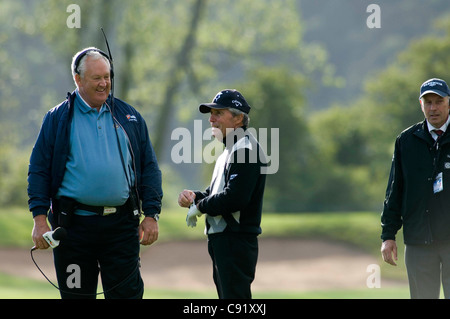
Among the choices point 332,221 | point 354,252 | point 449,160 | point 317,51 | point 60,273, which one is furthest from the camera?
point 317,51

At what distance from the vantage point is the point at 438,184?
4.91 metres

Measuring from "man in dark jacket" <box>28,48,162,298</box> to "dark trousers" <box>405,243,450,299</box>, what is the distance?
1.76m

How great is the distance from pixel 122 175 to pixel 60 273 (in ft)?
2.29

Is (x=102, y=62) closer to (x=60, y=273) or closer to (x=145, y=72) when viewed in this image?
(x=60, y=273)

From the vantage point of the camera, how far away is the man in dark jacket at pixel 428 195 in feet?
16.0

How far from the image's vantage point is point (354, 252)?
60.9 feet

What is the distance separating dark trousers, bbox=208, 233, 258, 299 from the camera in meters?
4.61

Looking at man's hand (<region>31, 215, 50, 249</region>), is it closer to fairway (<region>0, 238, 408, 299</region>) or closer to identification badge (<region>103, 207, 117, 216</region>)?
identification badge (<region>103, 207, 117, 216</region>)

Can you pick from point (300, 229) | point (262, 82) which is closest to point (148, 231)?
point (300, 229)

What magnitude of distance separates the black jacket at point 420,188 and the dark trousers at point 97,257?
1811mm

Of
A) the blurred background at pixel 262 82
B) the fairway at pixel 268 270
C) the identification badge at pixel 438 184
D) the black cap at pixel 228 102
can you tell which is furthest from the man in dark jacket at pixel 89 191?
the blurred background at pixel 262 82
